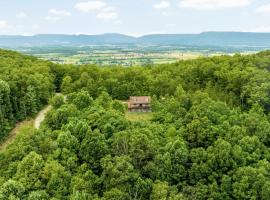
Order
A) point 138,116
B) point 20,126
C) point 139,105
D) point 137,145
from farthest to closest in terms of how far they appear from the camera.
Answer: point 139,105 → point 138,116 → point 20,126 → point 137,145

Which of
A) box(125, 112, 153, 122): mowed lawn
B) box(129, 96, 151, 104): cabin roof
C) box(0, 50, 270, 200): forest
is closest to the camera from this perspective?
box(0, 50, 270, 200): forest

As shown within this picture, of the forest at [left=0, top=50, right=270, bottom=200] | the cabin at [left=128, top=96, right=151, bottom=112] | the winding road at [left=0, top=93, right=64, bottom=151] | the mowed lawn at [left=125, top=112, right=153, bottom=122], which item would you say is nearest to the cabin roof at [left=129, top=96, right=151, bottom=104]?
the cabin at [left=128, top=96, right=151, bottom=112]

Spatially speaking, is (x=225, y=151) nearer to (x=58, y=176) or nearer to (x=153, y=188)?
(x=153, y=188)

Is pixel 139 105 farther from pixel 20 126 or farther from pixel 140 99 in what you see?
pixel 20 126

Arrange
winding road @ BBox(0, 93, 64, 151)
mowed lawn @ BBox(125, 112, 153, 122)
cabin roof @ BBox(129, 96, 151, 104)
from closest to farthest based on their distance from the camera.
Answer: winding road @ BBox(0, 93, 64, 151)
mowed lawn @ BBox(125, 112, 153, 122)
cabin roof @ BBox(129, 96, 151, 104)

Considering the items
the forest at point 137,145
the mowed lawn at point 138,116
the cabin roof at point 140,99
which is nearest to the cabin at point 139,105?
the cabin roof at point 140,99

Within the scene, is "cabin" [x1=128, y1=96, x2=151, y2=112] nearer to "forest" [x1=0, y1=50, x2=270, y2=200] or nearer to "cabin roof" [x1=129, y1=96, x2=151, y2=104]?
"cabin roof" [x1=129, y1=96, x2=151, y2=104]

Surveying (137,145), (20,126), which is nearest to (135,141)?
(137,145)
